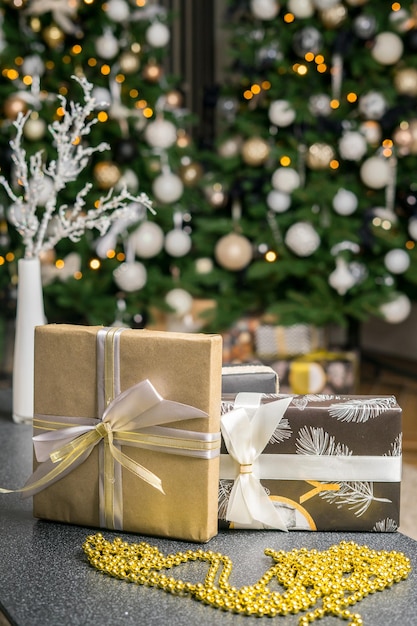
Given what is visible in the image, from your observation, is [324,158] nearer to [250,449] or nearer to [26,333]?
[26,333]

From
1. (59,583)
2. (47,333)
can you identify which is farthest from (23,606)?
(47,333)

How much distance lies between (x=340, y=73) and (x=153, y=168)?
38.1 inches

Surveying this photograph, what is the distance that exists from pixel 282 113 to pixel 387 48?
54cm

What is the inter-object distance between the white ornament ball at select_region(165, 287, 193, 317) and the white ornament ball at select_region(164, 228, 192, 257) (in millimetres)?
171

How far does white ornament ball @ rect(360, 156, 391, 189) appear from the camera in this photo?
3416 mm

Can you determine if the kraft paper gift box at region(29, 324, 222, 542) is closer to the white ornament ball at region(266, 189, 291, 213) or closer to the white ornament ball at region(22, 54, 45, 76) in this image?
the white ornament ball at region(266, 189, 291, 213)

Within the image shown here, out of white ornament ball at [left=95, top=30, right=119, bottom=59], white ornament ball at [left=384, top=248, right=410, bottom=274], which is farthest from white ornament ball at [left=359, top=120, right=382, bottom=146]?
white ornament ball at [left=95, top=30, right=119, bottom=59]

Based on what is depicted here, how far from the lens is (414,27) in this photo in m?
3.47

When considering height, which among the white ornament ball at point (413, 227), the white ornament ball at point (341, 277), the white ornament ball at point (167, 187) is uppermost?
the white ornament ball at point (167, 187)

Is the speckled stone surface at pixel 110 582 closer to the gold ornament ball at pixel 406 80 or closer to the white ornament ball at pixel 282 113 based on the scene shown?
the white ornament ball at pixel 282 113

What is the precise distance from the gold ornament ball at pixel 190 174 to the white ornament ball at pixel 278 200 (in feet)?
1.32

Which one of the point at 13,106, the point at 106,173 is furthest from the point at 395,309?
the point at 13,106

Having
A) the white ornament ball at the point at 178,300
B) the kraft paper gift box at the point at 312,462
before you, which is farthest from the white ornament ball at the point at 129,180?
the kraft paper gift box at the point at 312,462

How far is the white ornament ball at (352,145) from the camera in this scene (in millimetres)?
3395
